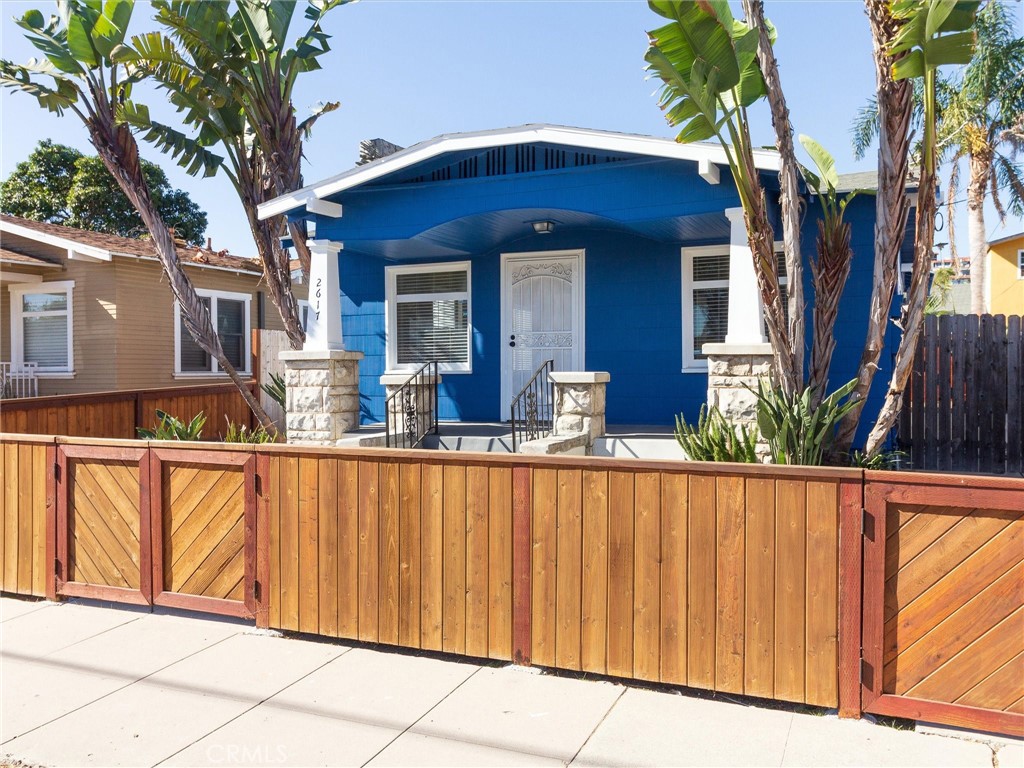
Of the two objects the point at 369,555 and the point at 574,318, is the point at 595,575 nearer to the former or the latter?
the point at 369,555

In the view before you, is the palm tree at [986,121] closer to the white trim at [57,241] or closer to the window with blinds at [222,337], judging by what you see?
the window with blinds at [222,337]

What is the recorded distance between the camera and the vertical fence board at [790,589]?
13.2ft

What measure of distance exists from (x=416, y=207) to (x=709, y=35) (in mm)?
4468

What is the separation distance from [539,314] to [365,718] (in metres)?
6.99

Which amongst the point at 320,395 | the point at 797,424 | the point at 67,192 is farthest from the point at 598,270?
the point at 67,192

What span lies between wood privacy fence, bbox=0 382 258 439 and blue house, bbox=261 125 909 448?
3.41 meters

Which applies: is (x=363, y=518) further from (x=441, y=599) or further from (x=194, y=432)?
(x=194, y=432)

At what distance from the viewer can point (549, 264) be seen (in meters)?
10.3

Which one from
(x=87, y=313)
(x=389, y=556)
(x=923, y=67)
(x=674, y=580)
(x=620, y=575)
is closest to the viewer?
(x=674, y=580)

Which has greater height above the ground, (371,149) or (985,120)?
(985,120)

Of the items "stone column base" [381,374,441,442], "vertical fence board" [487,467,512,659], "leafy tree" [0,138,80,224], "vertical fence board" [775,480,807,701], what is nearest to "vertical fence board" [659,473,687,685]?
"vertical fence board" [775,480,807,701]

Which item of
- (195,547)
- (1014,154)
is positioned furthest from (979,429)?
(1014,154)

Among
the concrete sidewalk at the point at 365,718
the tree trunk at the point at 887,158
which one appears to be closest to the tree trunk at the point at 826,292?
the tree trunk at the point at 887,158

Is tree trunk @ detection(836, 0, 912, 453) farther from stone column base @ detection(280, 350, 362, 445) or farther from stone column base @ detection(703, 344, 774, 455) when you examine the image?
stone column base @ detection(280, 350, 362, 445)
